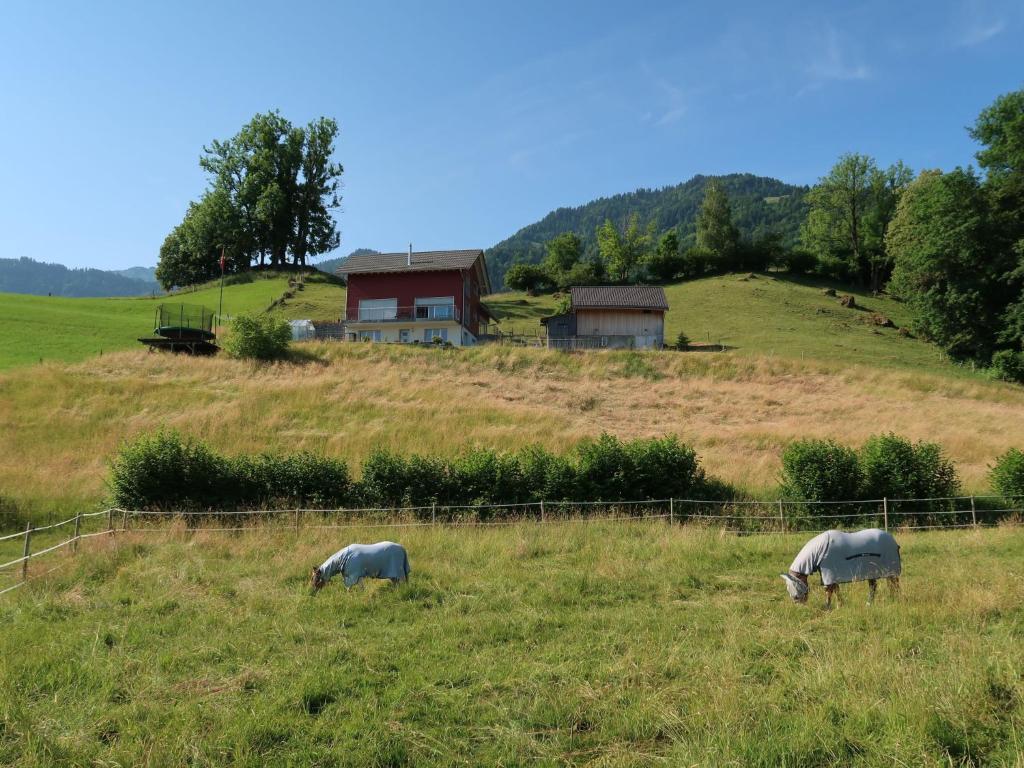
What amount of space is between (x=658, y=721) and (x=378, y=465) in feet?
49.2

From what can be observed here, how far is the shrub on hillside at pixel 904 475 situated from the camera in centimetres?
2014

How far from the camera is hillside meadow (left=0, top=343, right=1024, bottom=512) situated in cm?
2548

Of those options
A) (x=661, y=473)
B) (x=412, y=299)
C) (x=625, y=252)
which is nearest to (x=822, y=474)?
(x=661, y=473)

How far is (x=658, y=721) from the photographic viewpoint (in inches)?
239

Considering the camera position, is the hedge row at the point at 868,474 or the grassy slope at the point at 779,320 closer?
the hedge row at the point at 868,474

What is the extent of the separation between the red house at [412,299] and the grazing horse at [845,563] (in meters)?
43.0

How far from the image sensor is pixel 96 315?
57281 millimetres

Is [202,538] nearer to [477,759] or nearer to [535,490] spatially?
[535,490]

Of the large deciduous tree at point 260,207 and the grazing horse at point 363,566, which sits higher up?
the large deciduous tree at point 260,207

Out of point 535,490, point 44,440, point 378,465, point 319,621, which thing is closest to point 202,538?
point 378,465

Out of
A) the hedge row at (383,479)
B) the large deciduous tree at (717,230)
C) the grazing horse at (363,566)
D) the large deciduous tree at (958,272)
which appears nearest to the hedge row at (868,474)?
the hedge row at (383,479)

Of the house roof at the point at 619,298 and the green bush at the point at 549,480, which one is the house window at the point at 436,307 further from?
the green bush at the point at 549,480

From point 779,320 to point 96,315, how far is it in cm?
6158

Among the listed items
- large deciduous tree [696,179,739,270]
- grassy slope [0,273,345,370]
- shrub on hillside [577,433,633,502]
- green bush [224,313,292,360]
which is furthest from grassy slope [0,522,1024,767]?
large deciduous tree [696,179,739,270]
